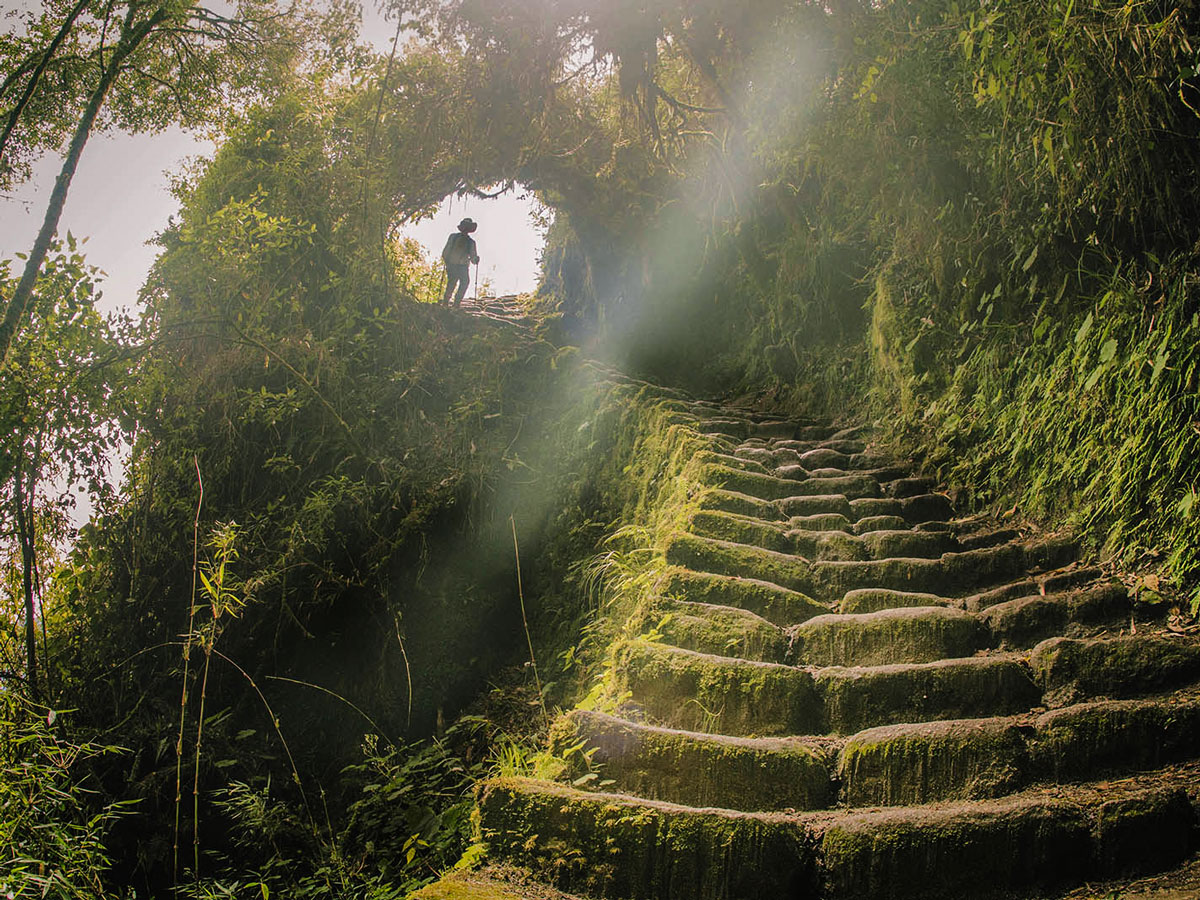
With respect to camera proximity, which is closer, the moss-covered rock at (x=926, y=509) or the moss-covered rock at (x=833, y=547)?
the moss-covered rock at (x=833, y=547)

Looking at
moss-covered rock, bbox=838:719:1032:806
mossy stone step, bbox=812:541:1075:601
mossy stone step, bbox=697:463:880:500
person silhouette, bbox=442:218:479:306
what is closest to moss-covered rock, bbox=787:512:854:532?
mossy stone step, bbox=697:463:880:500

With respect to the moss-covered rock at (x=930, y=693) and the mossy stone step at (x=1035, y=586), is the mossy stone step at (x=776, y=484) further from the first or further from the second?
the moss-covered rock at (x=930, y=693)

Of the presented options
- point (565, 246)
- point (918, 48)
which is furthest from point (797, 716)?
point (565, 246)

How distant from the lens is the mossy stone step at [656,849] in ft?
5.82

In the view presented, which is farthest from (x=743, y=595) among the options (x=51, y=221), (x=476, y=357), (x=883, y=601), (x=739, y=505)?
(x=51, y=221)

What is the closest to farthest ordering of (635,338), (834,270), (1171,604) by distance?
(1171,604)
(834,270)
(635,338)

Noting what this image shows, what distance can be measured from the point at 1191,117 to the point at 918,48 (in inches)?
79.5

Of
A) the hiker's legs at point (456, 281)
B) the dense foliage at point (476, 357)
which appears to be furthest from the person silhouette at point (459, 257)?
the dense foliage at point (476, 357)

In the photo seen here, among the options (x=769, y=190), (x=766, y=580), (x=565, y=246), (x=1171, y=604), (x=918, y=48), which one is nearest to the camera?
(x=1171, y=604)

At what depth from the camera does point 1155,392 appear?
113 inches

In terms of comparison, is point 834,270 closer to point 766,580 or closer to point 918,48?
point 918,48

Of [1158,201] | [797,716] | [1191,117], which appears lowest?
[797,716]

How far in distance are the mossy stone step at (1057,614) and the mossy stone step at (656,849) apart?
145 centimetres

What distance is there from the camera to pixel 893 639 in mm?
2768
